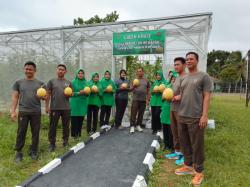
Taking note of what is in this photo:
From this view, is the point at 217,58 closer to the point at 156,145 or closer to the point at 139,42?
the point at 139,42

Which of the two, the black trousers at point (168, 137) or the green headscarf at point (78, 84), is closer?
the black trousers at point (168, 137)

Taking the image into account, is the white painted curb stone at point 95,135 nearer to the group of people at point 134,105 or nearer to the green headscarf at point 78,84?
the group of people at point 134,105

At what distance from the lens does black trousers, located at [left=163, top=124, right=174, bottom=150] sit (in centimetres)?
466

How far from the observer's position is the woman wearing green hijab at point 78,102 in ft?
16.9

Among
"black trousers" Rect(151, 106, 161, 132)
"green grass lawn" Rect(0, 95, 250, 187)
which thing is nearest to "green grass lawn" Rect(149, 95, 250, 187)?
"green grass lawn" Rect(0, 95, 250, 187)

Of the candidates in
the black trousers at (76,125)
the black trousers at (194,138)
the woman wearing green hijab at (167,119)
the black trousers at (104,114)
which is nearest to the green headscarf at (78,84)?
the black trousers at (76,125)

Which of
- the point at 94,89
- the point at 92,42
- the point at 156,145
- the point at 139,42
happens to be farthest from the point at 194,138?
the point at 92,42

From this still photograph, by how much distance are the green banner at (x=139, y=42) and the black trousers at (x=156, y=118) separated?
6.23 feet

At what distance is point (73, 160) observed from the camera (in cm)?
409

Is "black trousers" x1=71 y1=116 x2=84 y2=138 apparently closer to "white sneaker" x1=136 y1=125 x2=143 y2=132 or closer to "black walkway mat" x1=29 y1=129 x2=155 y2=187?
"black walkway mat" x1=29 y1=129 x2=155 y2=187

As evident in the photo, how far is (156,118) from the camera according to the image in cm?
568

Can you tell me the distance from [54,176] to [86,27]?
524 cm

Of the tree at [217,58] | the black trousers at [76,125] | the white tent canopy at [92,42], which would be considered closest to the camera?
the black trousers at [76,125]

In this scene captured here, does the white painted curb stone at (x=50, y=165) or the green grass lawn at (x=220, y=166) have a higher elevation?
the white painted curb stone at (x=50, y=165)
